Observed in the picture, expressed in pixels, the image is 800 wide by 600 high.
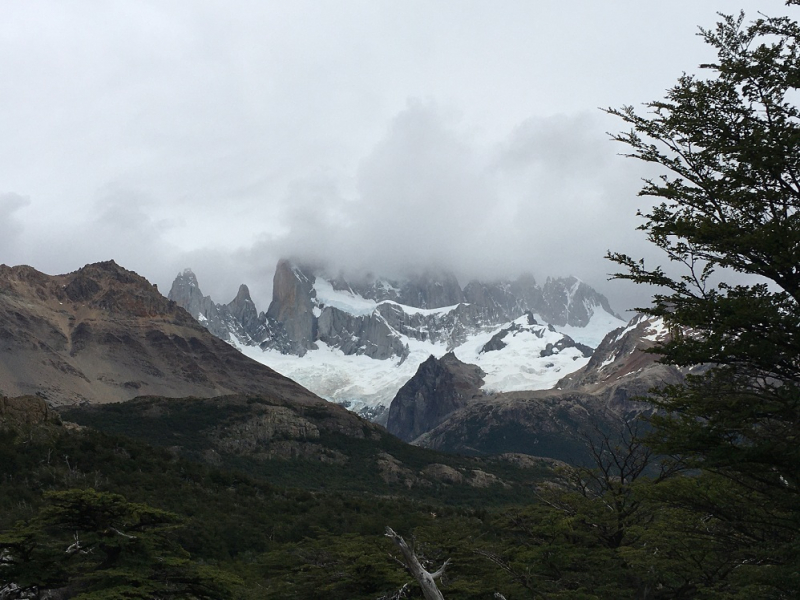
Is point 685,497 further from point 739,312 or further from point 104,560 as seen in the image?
point 104,560

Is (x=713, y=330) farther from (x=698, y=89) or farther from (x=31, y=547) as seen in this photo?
(x=31, y=547)

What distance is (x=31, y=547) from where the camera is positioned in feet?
81.8

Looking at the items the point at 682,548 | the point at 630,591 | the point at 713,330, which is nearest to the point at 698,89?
the point at 713,330

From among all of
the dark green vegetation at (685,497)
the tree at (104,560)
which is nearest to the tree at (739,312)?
the dark green vegetation at (685,497)

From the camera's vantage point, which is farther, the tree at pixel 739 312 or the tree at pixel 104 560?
the tree at pixel 104 560

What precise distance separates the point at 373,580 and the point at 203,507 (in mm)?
51846

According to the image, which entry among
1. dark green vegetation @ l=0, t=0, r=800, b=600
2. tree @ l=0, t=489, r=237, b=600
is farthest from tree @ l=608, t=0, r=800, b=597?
tree @ l=0, t=489, r=237, b=600

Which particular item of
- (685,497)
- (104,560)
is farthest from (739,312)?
(104,560)

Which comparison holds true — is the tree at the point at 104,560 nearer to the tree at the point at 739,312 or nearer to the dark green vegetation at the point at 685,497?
the dark green vegetation at the point at 685,497

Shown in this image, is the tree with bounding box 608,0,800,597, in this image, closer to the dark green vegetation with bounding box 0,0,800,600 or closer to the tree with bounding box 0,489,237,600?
the dark green vegetation with bounding box 0,0,800,600

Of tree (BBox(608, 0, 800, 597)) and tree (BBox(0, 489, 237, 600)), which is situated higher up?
tree (BBox(608, 0, 800, 597))

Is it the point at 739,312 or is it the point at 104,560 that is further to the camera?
the point at 104,560

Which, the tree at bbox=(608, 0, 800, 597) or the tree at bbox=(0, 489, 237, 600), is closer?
the tree at bbox=(608, 0, 800, 597)

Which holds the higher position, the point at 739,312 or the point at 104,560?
the point at 739,312
